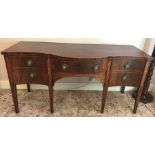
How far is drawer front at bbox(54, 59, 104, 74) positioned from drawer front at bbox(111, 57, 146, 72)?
4.2 inches

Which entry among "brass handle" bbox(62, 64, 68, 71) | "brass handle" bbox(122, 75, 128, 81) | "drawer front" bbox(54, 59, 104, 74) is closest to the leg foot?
"brass handle" bbox(122, 75, 128, 81)

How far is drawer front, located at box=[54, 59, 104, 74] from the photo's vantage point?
1079 mm

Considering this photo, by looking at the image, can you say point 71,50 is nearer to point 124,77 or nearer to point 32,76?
point 32,76

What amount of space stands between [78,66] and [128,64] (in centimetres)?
37

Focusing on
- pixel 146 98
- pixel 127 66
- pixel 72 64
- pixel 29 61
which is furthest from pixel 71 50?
pixel 146 98

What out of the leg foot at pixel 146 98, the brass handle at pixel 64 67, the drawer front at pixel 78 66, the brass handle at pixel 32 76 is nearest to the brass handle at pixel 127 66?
the drawer front at pixel 78 66

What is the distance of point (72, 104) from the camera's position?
1484mm

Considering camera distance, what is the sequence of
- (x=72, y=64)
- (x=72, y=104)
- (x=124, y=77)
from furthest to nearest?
1. (x=72, y=104)
2. (x=124, y=77)
3. (x=72, y=64)

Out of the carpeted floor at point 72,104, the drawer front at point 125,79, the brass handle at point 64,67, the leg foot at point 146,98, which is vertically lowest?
the carpeted floor at point 72,104

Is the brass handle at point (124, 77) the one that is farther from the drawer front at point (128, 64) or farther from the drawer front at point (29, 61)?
the drawer front at point (29, 61)

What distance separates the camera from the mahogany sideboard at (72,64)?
3.53ft

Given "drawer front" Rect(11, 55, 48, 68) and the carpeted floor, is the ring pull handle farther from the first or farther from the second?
the carpeted floor
